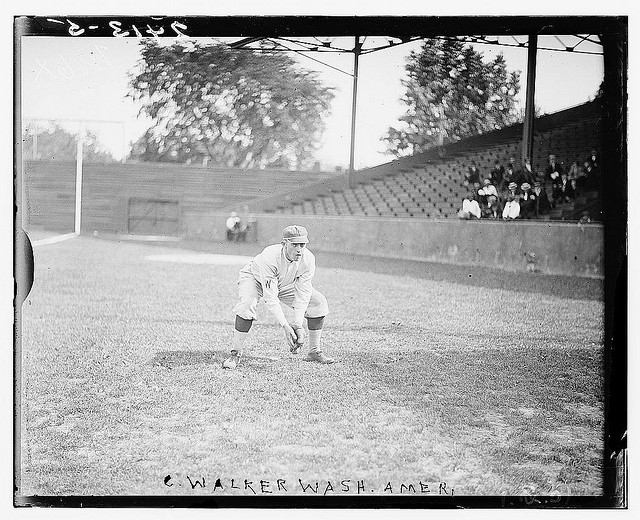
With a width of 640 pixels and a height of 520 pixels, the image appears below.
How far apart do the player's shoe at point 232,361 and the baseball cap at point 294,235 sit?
66 cm

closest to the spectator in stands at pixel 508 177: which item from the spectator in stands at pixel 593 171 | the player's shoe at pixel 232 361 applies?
the spectator in stands at pixel 593 171

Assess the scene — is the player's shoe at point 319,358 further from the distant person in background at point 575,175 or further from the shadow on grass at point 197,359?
the distant person in background at point 575,175

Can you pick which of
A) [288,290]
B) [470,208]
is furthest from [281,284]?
[470,208]

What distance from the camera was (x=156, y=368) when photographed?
4.22 m

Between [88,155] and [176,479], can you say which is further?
[88,155]

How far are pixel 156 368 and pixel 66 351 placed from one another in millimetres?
501

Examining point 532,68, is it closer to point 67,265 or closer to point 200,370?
point 200,370

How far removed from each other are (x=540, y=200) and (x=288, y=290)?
4.84 feet

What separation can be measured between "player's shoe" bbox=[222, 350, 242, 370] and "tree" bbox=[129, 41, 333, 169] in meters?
1.03

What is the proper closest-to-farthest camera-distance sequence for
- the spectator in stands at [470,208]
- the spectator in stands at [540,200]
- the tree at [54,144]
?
1. the tree at [54,144]
2. the spectator in stands at [540,200]
3. the spectator in stands at [470,208]

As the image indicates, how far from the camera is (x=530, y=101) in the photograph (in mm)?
4312

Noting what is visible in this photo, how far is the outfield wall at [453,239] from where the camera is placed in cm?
432

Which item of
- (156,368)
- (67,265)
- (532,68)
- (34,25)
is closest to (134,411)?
(156,368)

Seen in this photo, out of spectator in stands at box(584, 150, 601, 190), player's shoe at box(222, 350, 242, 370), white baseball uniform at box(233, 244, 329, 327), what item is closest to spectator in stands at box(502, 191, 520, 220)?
spectator in stands at box(584, 150, 601, 190)
